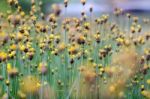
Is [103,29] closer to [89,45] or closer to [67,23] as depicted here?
[89,45]

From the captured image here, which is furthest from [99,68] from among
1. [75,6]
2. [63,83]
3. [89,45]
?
[75,6]

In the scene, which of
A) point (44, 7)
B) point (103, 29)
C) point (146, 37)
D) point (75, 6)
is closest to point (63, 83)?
point (146, 37)

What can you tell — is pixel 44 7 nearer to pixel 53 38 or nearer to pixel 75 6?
pixel 75 6

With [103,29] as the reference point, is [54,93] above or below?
below

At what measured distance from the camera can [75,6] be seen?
40.5ft

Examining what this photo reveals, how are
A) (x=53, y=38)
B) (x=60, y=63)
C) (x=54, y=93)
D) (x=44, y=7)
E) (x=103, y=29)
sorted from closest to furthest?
(x=54, y=93), (x=53, y=38), (x=60, y=63), (x=103, y=29), (x=44, y=7)

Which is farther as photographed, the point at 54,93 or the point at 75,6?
the point at 75,6

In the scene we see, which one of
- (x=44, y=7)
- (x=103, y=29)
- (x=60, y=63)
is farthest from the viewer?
(x=44, y=7)

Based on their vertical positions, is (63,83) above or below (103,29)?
below

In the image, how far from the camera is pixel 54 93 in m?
3.57

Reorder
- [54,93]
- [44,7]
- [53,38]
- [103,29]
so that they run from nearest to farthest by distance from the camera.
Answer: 1. [54,93]
2. [53,38]
3. [103,29]
4. [44,7]

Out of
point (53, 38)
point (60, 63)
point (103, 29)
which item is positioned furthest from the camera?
point (103, 29)

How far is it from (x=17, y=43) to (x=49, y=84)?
0.48 meters

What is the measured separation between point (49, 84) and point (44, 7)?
6842mm
